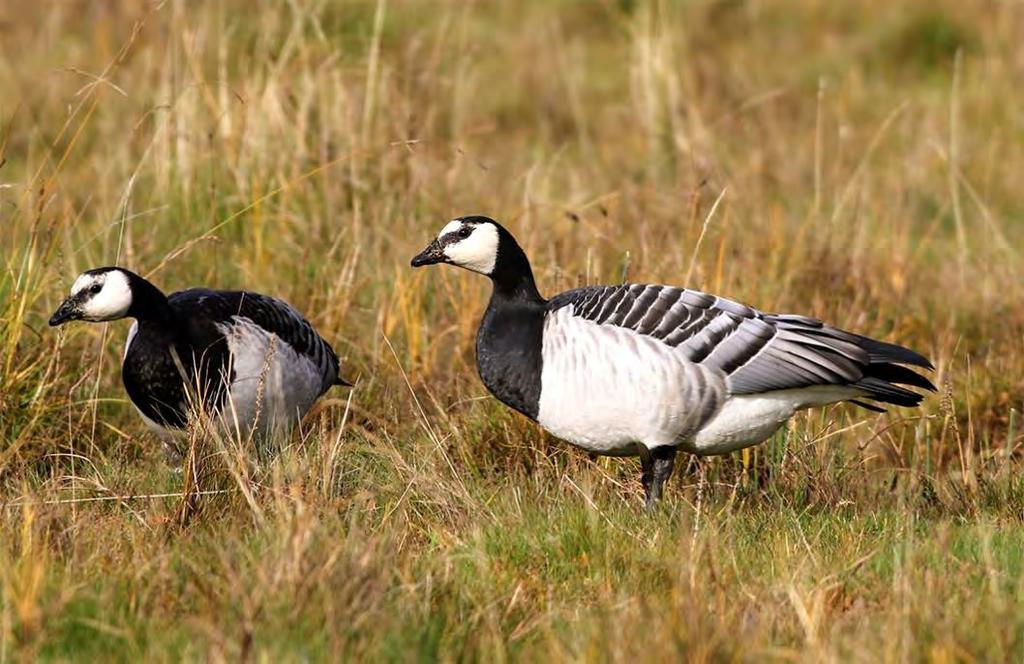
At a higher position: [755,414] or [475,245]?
[475,245]

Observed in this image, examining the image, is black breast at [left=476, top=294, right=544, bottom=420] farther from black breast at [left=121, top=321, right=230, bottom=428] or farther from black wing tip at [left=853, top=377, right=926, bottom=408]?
black wing tip at [left=853, top=377, right=926, bottom=408]

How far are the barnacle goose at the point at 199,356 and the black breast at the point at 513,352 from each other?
819 millimetres

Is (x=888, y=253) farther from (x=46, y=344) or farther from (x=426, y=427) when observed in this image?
(x=46, y=344)

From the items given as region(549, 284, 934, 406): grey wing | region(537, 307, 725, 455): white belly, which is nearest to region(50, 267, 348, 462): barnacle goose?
region(537, 307, 725, 455): white belly

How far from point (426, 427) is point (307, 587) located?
1670mm

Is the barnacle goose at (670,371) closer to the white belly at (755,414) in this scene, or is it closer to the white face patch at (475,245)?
the white belly at (755,414)

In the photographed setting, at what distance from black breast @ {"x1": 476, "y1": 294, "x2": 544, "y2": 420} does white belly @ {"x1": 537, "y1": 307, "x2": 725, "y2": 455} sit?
0.07 metres

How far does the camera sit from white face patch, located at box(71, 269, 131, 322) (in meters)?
5.69

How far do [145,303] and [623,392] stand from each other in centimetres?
193

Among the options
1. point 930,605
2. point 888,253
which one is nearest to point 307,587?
point 930,605

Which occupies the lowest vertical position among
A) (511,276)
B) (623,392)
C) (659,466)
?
(659,466)

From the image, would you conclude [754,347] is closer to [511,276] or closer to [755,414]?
[755,414]

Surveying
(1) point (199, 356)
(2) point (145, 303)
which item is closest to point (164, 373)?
(1) point (199, 356)

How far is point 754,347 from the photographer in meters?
5.32
